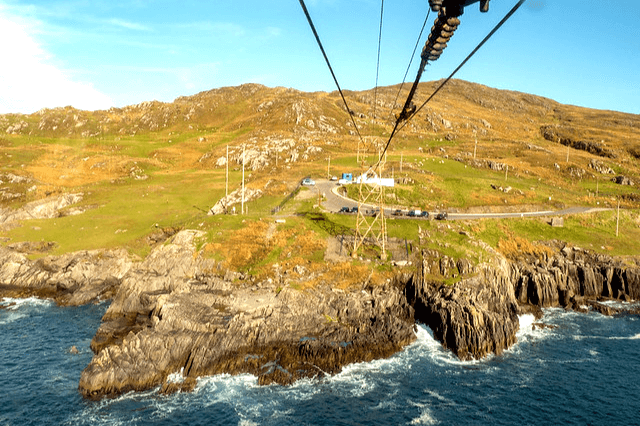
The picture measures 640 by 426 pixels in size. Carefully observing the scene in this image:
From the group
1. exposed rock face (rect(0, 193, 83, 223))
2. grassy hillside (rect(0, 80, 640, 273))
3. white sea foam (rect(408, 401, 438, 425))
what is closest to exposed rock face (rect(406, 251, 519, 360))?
grassy hillside (rect(0, 80, 640, 273))

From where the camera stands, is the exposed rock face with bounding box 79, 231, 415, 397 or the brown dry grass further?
the brown dry grass

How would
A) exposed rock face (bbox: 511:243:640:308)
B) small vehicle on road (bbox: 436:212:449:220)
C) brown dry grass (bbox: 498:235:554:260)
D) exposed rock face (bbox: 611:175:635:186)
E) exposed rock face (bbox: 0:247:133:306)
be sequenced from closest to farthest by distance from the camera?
1. exposed rock face (bbox: 0:247:133:306)
2. exposed rock face (bbox: 511:243:640:308)
3. brown dry grass (bbox: 498:235:554:260)
4. small vehicle on road (bbox: 436:212:449:220)
5. exposed rock face (bbox: 611:175:635:186)

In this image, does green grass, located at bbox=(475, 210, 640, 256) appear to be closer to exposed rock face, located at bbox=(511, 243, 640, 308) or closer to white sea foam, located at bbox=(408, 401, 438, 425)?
exposed rock face, located at bbox=(511, 243, 640, 308)

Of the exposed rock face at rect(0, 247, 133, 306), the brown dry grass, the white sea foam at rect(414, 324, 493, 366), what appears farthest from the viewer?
the brown dry grass

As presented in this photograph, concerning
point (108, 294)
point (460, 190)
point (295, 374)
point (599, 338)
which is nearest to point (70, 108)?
point (108, 294)

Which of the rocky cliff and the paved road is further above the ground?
the paved road
